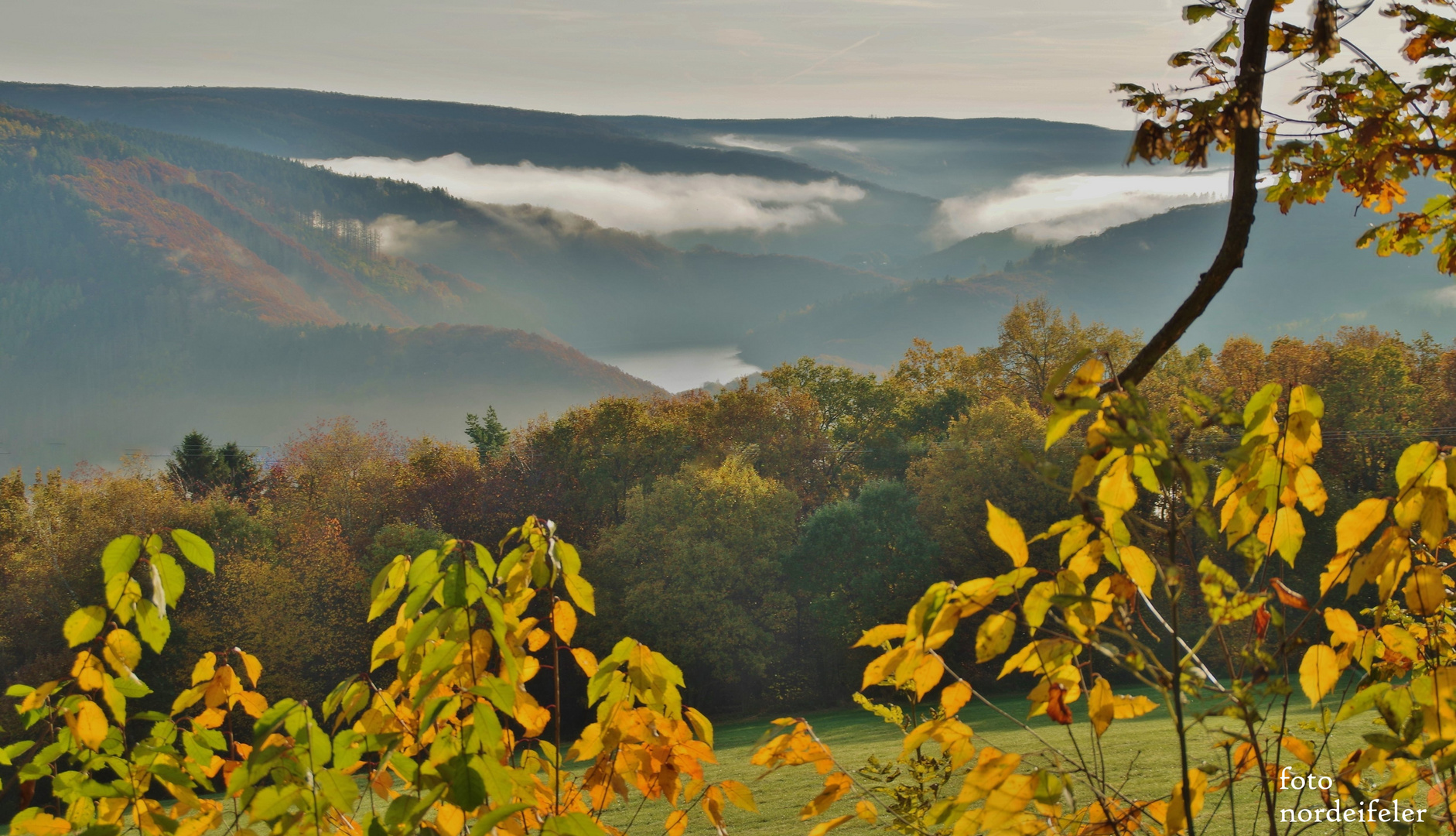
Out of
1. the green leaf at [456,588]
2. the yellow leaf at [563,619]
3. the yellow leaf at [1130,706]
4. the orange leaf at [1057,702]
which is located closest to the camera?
the green leaf at [456,588]

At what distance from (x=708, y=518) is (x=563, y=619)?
32.2 meters

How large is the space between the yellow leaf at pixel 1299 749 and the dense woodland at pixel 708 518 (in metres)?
24.5

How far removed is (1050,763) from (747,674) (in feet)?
113

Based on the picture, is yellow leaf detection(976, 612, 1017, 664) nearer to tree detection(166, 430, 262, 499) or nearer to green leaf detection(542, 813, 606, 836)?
green leaf detection(542, 813, 606, 836)

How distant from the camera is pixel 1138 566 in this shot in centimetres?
149

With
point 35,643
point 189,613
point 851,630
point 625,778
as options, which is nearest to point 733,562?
point 851,630

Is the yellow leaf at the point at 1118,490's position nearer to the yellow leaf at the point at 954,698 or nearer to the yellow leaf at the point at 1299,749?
the yellow leaf at the point at 954,698

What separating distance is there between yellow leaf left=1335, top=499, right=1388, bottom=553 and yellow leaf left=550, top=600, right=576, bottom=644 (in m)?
1.28

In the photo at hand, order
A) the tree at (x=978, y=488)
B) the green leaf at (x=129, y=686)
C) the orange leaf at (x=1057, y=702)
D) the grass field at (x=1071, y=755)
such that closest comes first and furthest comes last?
1. the orange leaf at (x=1057, y=702)
2. the green leaf at (x=129, y=686)
3. the grass field at (x=1071, y=755)
4. the tree at (x=978, y=488)

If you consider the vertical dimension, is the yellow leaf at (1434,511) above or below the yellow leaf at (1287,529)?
above

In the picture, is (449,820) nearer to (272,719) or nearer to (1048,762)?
(272,719)

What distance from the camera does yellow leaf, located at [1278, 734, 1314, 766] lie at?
66.9 inches

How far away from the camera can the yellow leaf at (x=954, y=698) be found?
5.25ft

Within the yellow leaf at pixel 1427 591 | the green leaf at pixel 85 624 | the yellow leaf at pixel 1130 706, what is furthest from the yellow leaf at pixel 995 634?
the green leaf at pixel 85 624
